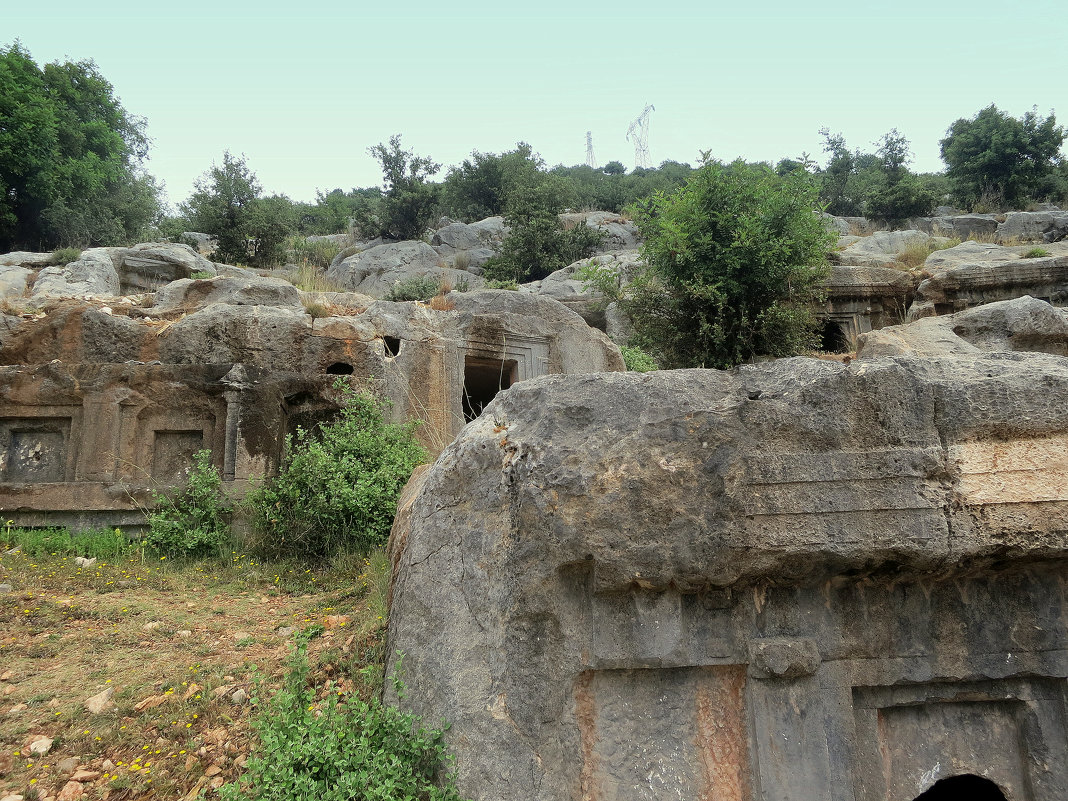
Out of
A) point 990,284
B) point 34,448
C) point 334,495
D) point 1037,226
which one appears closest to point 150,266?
point 34,448

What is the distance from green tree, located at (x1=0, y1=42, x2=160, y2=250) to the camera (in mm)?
18062

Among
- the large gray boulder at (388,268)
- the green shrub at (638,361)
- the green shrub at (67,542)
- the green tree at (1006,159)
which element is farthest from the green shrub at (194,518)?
the green tree at (1006,159)

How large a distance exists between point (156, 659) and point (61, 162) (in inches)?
776

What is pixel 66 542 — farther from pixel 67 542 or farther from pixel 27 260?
pixel 27 260

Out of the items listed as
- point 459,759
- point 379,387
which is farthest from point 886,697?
point 379,387

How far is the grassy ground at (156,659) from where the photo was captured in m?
3.32

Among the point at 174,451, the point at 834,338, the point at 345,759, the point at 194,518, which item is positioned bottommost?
the point at 345,759

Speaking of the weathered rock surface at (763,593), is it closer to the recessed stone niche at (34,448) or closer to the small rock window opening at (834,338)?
the recessed stone niche at (34,448)

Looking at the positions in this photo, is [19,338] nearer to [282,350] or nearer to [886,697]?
[282,350]

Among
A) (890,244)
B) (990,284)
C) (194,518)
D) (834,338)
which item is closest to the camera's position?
(194,518)

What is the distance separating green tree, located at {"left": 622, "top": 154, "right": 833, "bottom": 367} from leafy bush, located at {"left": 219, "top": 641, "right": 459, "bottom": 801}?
232 inches

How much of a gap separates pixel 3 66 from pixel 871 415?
2280 centimetres

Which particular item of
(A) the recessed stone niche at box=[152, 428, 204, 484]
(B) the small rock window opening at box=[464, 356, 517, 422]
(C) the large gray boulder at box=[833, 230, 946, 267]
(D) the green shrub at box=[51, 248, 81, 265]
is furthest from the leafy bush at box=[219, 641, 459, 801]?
(D) the green shrub at box=[51, 248, 81, 265]

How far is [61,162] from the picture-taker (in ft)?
62.9
